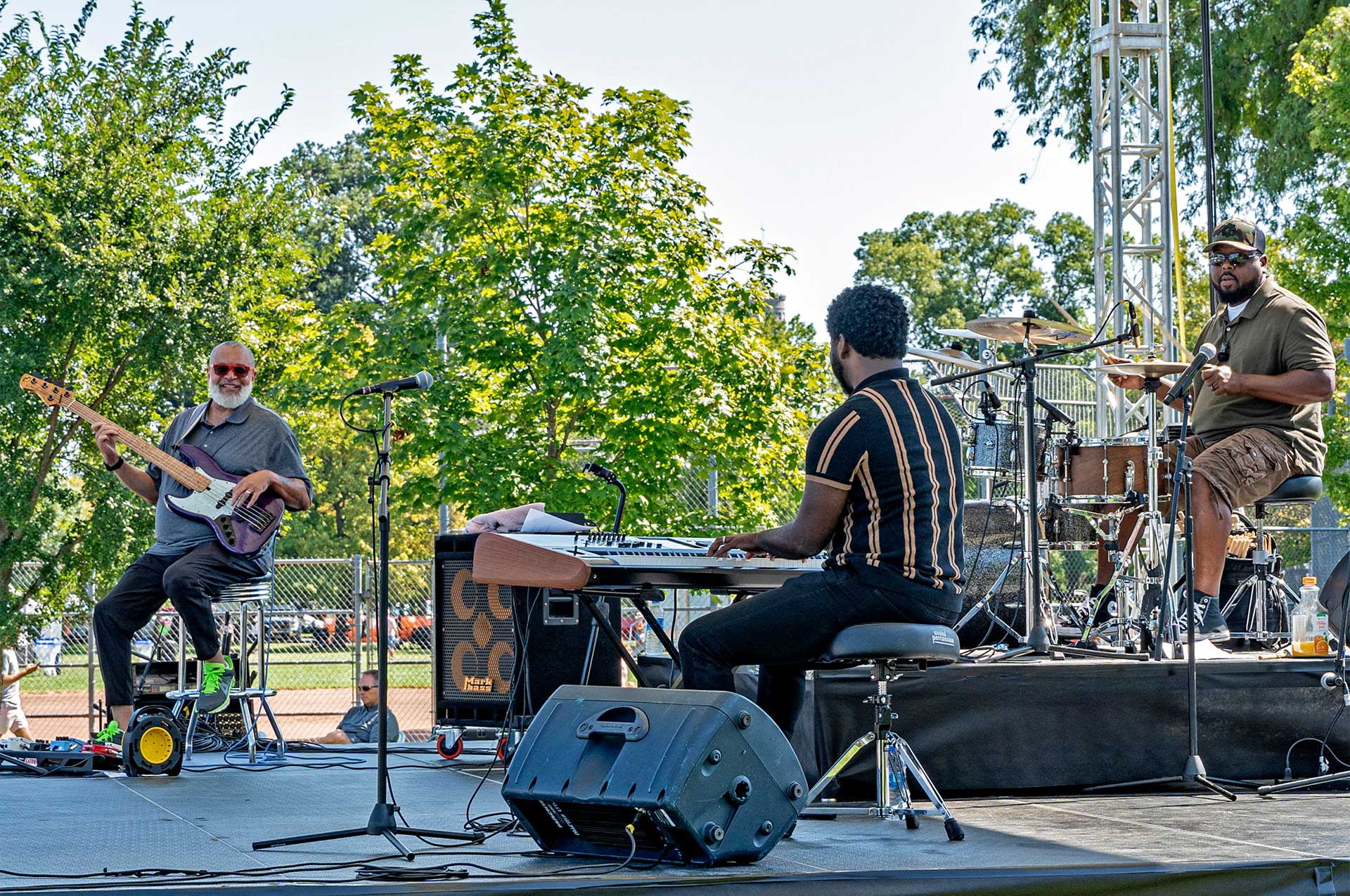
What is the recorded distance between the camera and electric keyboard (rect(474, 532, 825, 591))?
4332 millimetres

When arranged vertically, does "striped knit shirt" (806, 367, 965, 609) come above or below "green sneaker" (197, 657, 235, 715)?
above

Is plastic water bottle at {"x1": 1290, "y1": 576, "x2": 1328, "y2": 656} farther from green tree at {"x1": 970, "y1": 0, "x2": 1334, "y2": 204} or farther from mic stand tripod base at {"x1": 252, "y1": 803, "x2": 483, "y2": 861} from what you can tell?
green tree at {"x1": 970, "y1": 0, "x2": 1334, "y2": 204}

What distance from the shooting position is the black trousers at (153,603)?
19.2 ft

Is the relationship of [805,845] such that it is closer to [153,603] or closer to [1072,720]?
[1072,720]

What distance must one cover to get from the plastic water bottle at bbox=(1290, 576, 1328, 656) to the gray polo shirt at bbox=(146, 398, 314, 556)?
14.5 ft

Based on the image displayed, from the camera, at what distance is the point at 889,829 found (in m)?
4.23

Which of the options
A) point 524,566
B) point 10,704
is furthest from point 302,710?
point 524,566

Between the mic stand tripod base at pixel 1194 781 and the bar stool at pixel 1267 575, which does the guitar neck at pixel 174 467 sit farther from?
the bar stool at pixel 1267 575

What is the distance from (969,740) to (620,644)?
133 cm

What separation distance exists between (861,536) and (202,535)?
319 centimetres

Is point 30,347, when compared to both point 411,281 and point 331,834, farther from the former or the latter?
point 331,834

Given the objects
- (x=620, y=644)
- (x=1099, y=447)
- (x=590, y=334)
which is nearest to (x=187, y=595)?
(x=620, y=644)

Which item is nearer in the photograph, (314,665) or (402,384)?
(402,384)

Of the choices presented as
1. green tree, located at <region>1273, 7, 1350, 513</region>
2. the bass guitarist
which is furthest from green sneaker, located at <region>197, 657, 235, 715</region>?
green tree, located at <region>1273, 7, 1350, 513</region>
